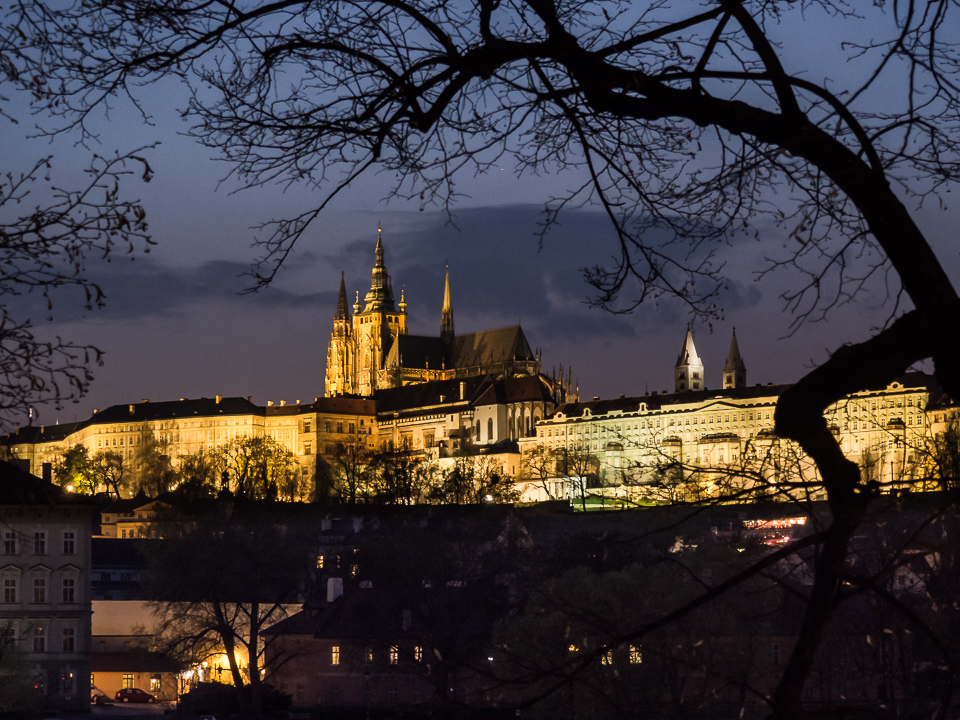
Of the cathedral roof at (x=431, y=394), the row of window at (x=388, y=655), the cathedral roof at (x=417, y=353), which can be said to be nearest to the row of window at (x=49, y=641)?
the row of window at (x=388, y=655)

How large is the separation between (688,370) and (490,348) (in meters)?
29.2

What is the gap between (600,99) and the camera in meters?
4.32

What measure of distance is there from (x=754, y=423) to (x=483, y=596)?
9399 centimetres

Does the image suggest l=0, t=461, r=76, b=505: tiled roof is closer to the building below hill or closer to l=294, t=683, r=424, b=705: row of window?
l=294, t=683, r=424, b=705: row of window

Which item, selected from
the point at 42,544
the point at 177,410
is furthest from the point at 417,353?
the point at 42,544

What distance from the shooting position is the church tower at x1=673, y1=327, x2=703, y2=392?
170875mm

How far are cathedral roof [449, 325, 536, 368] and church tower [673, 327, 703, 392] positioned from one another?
21.3 m

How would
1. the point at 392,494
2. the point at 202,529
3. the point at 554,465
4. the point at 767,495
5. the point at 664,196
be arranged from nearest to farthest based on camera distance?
the point at 767,495
the point at 664,196
the point at 202,529
the point at 392,494
the point at 554,465

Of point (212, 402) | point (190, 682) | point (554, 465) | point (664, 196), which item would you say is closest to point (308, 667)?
point (190, 682)

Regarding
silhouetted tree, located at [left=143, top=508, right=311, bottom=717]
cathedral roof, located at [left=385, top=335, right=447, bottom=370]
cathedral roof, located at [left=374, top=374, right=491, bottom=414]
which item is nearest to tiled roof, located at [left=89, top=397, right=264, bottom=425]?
cathedral roof, located at [left=374, top=374, right=491, bottom=414]

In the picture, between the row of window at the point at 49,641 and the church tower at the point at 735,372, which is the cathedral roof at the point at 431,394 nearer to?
the church tower at the point at 735,372

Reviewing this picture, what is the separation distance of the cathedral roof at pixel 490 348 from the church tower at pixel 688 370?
21309mm

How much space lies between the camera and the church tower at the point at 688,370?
171 m

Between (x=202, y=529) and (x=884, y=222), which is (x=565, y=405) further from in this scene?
(x=884, y=222)
